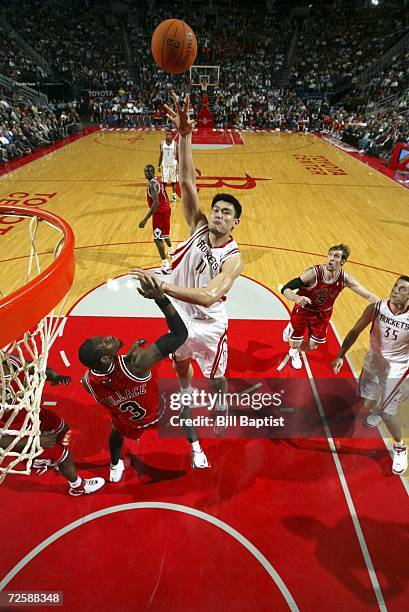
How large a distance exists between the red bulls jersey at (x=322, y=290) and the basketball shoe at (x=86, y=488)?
2.50m

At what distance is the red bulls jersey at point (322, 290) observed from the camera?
381 centimetres

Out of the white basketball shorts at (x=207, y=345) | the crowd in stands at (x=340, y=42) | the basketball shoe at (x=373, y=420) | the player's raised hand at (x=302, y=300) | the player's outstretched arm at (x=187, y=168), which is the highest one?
the crowd in stands at (x=340, y=42)

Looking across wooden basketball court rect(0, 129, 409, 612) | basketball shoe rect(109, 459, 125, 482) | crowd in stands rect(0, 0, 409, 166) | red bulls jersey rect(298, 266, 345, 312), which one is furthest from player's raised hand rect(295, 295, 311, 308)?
crowd in stands rect(0, 0, 409, 166)

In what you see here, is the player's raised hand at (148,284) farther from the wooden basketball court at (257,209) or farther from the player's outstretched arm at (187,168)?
the wooden basketball court at (257,209)

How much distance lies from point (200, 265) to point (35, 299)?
1580 millimetres

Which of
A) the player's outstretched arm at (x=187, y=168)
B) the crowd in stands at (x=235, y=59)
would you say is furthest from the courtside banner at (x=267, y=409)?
the crowd in stands at (x=235, y=59)

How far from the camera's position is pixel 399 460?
328 centimetres

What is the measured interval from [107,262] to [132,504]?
4.43 m

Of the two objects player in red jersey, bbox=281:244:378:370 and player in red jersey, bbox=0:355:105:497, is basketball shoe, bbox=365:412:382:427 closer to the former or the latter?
player in red jersey, bbox=281:244:378:370

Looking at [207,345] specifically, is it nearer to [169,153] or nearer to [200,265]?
[200,265]

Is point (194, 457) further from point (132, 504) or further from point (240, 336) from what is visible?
point (240, 336)

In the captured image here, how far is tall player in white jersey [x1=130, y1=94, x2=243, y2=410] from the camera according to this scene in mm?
2947

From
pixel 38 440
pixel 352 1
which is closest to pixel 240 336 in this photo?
pixel 38 440

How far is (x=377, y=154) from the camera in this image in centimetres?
1546
